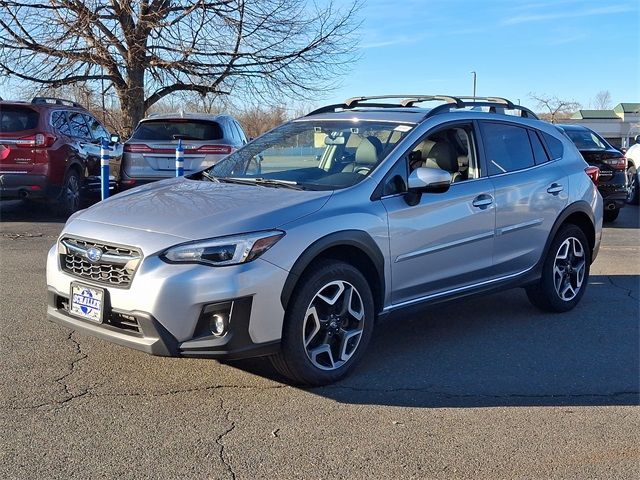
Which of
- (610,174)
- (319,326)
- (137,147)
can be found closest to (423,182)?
(319,326)

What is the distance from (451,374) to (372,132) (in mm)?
1775

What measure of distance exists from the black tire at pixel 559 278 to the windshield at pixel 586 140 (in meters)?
6.51

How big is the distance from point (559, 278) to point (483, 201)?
1397 mm

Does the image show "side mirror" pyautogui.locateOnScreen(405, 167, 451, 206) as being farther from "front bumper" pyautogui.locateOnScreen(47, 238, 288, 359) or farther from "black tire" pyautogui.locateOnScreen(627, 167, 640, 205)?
"black tire" pyautogui.locateOnScreen(627, 167, 640, 205)

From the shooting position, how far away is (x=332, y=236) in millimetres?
4121

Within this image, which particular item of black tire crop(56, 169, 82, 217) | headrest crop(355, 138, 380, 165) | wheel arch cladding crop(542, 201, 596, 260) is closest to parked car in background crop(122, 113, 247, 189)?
black tire crop(56, 169, 82, 217)

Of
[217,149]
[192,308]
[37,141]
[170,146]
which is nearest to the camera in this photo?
[192,308]

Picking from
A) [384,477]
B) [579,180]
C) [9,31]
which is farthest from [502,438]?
[9,31]

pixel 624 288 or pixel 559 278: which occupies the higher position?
pixel 559 278

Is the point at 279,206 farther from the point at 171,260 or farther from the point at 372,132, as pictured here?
the point at 372,132

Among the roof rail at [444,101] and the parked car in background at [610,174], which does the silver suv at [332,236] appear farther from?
the parked car in background at [610,174]

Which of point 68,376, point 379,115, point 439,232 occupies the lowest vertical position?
point 68,376

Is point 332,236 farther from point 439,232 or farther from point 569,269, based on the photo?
point 569,269

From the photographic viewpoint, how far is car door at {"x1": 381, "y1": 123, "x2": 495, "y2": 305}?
4590 mm
